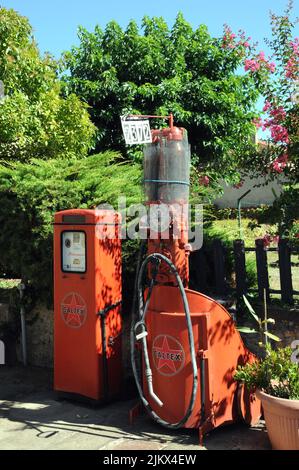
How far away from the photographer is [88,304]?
488cm

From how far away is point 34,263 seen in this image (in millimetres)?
5832

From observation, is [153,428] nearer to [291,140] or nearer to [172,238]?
[172,238]

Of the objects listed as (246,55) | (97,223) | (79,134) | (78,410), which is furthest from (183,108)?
(78,410)

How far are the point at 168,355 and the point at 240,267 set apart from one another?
1.44m

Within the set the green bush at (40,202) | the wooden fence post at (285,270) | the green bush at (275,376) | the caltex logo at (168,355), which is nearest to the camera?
the green bush at (275,376)

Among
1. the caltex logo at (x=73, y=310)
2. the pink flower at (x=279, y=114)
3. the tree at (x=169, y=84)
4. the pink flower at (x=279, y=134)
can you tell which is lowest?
the caltex logo at (x=73, y=310)

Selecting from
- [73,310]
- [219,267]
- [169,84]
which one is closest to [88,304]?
[73,310]

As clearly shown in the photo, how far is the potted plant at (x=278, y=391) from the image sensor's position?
3645mm

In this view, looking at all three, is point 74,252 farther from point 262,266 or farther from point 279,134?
point 279,134

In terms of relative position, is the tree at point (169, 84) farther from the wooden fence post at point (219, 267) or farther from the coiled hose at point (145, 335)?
the coiled hose at point (145, 335)

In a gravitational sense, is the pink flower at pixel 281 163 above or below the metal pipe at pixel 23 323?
above

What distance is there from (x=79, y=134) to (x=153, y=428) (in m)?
4.96

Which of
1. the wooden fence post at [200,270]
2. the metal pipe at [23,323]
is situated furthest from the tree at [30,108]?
the wooden fence post at [200,270]

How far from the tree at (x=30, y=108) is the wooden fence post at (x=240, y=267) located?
353 cm
